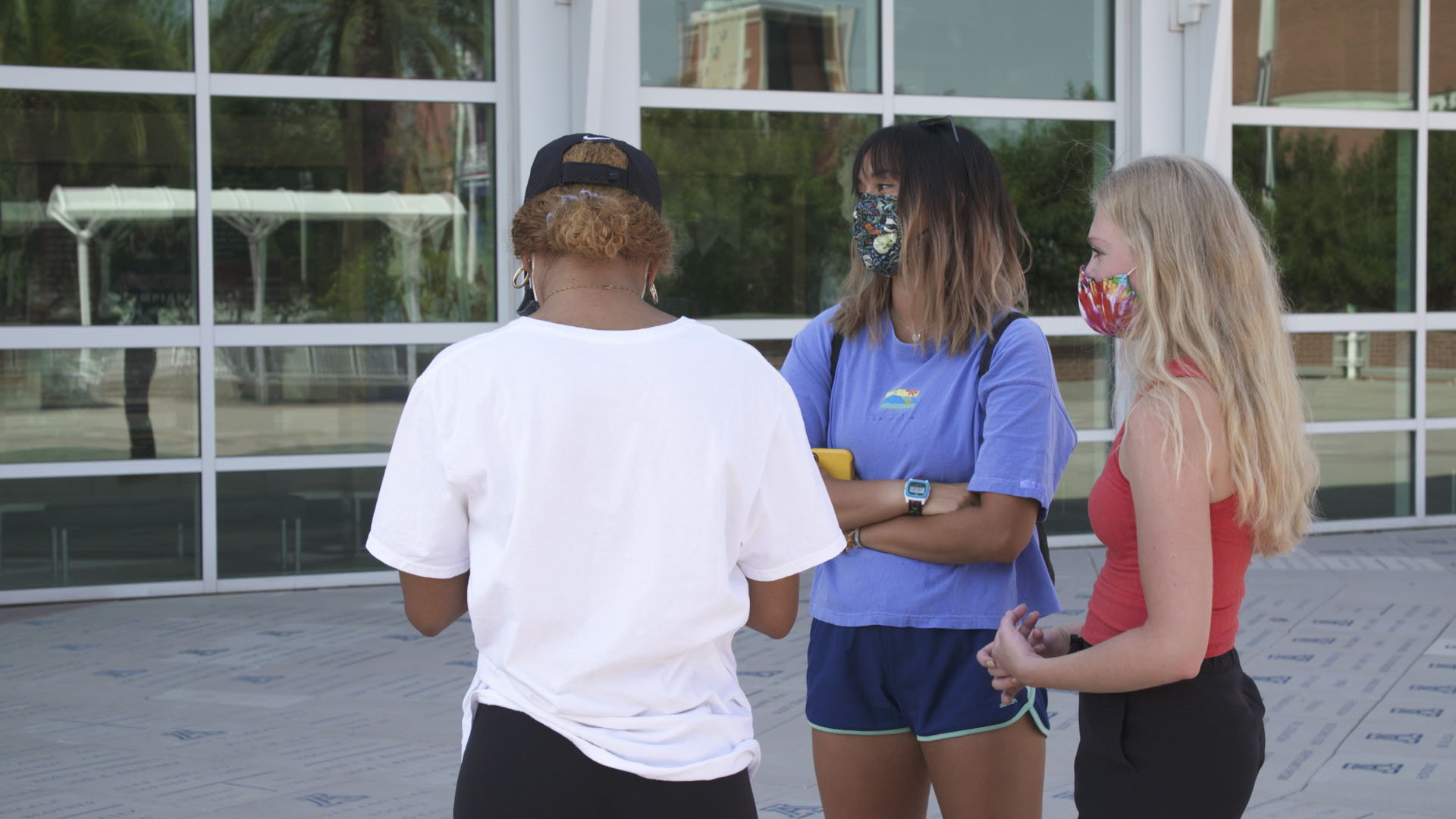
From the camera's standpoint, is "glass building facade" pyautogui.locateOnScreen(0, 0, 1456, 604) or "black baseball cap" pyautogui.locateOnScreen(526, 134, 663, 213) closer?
"black baseball cap" pyautogui.locateOnScreen(526, 134, 663, 213)

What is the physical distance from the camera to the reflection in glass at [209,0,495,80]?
8.25 meters

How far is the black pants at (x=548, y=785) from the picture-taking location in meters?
1.80

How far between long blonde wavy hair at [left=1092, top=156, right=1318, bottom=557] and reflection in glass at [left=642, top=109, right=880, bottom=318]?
22.6 ft

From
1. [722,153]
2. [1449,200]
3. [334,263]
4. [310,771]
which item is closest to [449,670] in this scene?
[310,771]

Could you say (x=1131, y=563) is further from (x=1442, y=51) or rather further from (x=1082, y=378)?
(x=1442, y=51)

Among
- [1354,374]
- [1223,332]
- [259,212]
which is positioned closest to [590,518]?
[1223,332]

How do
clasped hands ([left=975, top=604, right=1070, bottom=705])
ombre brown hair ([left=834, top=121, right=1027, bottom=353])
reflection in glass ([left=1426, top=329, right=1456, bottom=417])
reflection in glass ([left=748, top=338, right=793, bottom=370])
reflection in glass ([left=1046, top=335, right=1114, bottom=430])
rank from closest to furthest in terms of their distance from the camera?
clasped hands ([left=975, top=604, right=1070, bottom=705]) → ombre brown hair ([left=834, top=121, right=1027, bottom=353]) → reflection in glass ([left=748, top=338, right=793, bottom=370]) → reflection in glass ([left=1046, top=335, right=1114, bottom=430]) → reflection in glass ([left=1426, top=329, right=1456, bottom=417])

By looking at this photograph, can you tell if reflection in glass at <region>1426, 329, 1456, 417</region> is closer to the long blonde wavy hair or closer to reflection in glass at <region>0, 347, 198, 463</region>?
reflection in glass at <region>0, 347, 198, 463</region>

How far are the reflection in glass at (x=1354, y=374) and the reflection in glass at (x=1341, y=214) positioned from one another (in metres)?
0.24

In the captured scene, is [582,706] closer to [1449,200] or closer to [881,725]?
[881,725]

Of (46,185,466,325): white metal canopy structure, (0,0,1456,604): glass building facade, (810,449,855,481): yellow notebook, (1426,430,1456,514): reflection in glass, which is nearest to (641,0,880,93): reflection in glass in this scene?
(0,0,1456,604): glass building facade

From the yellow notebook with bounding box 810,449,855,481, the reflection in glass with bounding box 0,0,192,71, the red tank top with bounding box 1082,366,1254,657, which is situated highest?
the reflection in glass with bounding box 0,0,192,71

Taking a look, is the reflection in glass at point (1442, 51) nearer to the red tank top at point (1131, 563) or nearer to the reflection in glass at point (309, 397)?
the reflection in glass at point (309, 397)

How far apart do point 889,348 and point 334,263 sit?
21.5 feet
